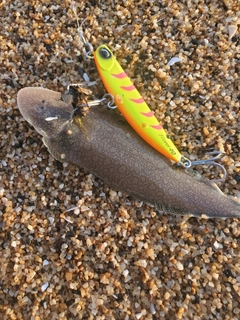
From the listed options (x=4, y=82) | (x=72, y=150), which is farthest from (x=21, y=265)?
(x=4, y=82)

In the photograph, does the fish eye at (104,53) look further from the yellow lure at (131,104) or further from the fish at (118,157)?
the fish at (118,157)

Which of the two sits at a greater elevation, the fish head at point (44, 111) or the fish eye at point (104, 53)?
A: the fish eye at point (104, 53)

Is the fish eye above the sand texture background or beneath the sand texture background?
above

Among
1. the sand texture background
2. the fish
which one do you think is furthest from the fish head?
the sand texture background

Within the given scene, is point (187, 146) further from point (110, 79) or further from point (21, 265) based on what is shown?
point (21, 265)

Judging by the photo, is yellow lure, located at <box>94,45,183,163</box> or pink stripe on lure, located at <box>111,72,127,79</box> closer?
yellow lure, located at <box>94,45,183,163</box>

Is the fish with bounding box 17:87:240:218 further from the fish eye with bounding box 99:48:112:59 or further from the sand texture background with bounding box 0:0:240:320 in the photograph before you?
the fish eye with bounding box 99:48:112:59

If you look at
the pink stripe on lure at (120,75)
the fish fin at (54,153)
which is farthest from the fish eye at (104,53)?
the fish fin at (54,153)
